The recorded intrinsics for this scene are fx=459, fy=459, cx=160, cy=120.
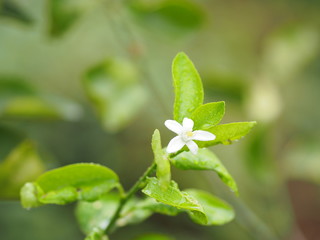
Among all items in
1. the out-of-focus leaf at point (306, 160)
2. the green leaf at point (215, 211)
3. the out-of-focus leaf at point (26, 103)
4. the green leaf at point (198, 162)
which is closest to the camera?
the green leaf at point (198, 162)

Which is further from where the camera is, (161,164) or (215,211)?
(215,211)

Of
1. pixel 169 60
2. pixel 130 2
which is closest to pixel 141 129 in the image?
pixel 169 60

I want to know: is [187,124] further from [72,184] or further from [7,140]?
[7,140]

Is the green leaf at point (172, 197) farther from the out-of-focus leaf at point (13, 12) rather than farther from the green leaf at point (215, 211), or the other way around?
the out-of-focus leaf at point (13, 12)

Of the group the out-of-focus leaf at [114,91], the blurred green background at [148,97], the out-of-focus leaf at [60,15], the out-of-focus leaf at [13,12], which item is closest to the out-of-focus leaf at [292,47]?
the blurred green background at [148,97]

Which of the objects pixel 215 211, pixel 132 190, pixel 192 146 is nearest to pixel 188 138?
pixel 192 146

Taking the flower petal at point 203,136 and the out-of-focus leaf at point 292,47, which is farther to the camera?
the out-of-focus leaf at point 292,47
